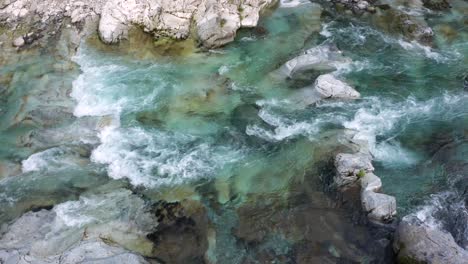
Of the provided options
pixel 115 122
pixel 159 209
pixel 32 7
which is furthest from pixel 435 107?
pixel 32 7

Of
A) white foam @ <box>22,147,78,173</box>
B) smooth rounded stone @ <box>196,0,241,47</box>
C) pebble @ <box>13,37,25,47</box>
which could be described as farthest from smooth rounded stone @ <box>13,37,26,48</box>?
smooth rounded stone @ <box>196,0,241,47</box>

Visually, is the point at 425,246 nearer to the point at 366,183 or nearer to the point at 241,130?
the point at 366,183

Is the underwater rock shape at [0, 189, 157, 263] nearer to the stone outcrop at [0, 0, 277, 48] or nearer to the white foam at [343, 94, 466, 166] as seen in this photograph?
the white foam at [343, 94, 466, 166]

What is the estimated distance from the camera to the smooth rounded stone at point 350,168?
45.2 ft

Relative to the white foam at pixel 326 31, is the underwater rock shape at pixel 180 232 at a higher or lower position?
lower

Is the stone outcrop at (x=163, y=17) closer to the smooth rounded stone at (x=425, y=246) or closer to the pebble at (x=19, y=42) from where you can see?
the pebble at (x=19, y=42)

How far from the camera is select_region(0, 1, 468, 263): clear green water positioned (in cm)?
1332

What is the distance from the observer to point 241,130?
1606 cm

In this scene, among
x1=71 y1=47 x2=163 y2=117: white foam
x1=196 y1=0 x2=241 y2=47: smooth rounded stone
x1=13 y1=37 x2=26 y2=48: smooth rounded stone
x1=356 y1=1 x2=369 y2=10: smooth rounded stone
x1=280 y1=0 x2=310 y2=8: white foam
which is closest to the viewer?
x1=71 y1=47 x2=163 y2=117: white foam

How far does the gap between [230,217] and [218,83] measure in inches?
256

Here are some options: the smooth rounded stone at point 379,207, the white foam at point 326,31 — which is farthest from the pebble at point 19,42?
the smooth rounded stone at point 379,207

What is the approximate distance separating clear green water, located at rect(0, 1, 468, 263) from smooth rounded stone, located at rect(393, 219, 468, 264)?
33.4 inches

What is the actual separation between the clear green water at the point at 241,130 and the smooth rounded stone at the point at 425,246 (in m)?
0.85

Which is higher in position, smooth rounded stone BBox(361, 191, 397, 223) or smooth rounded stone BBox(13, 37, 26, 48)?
smooth rounded stone BBox(13, 37, 26, 48)
